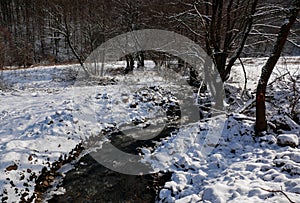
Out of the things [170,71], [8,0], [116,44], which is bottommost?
[170,71]

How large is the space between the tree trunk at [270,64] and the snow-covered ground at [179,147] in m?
0.28

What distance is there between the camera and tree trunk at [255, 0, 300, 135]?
13.4 feet

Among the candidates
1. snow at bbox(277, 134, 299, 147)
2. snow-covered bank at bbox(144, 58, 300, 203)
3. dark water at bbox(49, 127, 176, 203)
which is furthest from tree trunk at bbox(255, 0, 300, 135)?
dark water at bbox(49, 127, 176, 203)

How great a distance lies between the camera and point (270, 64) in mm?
4441

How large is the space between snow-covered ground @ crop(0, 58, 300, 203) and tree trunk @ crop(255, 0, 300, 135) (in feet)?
0.92

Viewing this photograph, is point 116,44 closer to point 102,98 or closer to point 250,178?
point 102,98

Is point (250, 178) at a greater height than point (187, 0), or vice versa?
point (187, 0)

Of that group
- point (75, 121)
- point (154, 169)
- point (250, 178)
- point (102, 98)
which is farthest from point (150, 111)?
point (250, 178)

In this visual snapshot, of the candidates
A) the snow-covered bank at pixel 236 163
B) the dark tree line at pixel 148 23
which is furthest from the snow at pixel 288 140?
the dark tree line at pixel 148 23

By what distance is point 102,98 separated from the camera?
28.2ft

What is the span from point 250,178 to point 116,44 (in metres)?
13.1

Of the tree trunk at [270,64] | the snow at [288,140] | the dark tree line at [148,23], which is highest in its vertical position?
the dark tree line at [148,23]

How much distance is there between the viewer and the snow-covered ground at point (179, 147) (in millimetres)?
3719

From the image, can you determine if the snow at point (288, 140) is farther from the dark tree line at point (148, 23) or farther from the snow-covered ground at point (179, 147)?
the dark tree line at point (148, 23)
